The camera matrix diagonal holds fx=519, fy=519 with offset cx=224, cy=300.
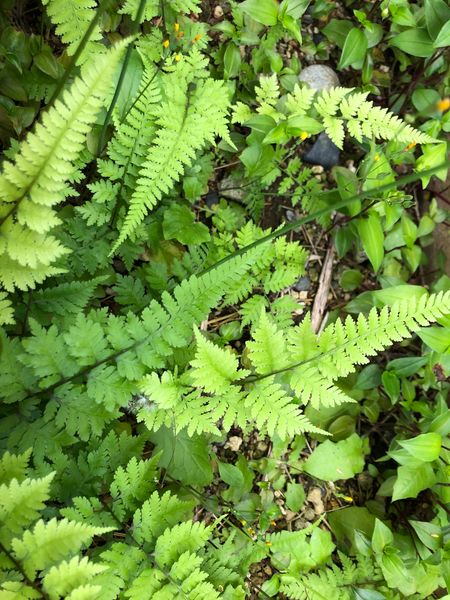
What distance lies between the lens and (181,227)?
2.26 metres

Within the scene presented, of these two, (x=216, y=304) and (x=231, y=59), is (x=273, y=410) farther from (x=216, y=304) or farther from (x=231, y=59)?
(x=231, y=59)

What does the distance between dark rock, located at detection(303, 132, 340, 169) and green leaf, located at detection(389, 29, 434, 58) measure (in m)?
0.58

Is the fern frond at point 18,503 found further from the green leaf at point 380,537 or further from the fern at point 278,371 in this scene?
the green leaf at point 380,537

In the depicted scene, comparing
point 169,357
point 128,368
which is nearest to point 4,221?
point 128,368

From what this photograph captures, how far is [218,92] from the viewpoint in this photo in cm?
201

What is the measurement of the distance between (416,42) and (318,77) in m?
0.51

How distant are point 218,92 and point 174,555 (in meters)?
1.70

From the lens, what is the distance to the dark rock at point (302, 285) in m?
2.84

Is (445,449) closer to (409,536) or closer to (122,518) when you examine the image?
(409,536)

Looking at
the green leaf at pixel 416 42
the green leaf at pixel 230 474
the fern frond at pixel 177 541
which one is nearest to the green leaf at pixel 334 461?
the green leaf at pixel 230 474

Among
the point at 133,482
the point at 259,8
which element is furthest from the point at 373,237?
the point at 133,482

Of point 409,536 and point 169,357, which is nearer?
point 169,357

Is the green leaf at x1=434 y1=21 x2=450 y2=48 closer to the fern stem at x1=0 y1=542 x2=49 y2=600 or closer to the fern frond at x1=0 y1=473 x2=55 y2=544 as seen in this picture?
the fern frond at x1=0 y1=473 x2=55 y2=544

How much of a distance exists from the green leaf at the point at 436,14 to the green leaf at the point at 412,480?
2.10 meters
